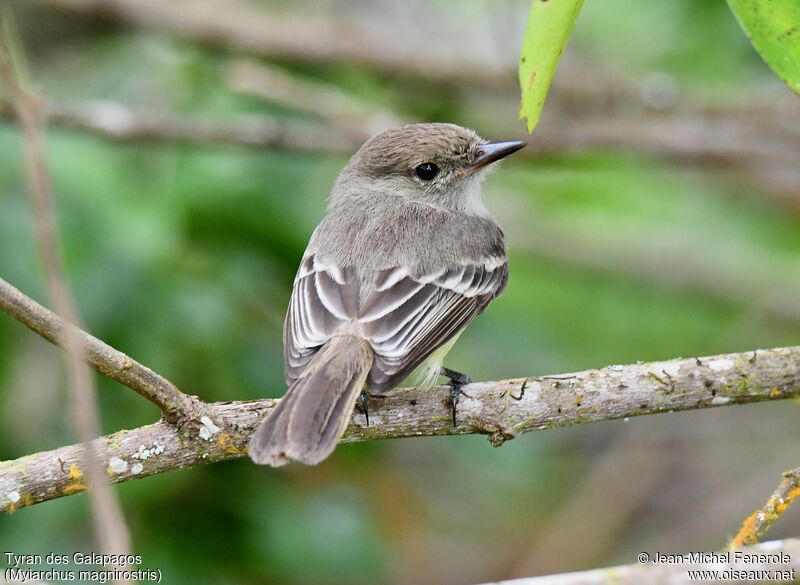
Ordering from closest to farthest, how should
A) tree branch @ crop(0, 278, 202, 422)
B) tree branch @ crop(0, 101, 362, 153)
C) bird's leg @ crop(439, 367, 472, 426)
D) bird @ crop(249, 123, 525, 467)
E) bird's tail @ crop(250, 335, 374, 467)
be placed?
tree branch @ crop(0, 278, 202, 422)
bird's tail @ crop(250, 335, 374, 467)
bird @ crop(249, 123, 525, 467)
bird's leg @ crop(439, 367, 472, 426)
tree branch @ crop(0, 101, 362, 153)

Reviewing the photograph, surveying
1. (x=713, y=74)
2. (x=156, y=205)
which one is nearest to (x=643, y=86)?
(x=713, y=74)

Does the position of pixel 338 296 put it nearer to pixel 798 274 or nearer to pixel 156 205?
pixel 156 205

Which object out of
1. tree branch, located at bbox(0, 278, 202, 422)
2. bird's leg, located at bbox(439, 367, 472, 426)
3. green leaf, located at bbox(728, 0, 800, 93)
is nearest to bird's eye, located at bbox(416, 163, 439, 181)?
bird's leg, located at bbox(439, 367, 472, 426)

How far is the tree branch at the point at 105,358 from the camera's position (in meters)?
2.78

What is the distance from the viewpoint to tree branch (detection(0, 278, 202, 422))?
2.78 m

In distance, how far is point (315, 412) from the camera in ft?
10.8

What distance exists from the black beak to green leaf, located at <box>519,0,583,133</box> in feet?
6.16

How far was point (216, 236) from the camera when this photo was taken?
4.98 metres

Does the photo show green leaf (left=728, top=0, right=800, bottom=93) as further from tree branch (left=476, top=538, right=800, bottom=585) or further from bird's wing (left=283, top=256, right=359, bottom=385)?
bird's wing (left=283, top=256, right=359, bottom=385)

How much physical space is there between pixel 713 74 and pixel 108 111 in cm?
325

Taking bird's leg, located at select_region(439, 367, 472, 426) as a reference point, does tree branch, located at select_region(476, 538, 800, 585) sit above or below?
below

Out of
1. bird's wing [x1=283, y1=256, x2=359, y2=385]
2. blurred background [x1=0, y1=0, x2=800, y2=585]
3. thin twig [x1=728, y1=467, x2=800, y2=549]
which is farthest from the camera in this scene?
blurred background [x1=0, y1=0, x2=800, y2=585]

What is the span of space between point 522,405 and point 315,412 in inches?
26.2

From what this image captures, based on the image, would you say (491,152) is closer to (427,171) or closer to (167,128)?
(427,171)
